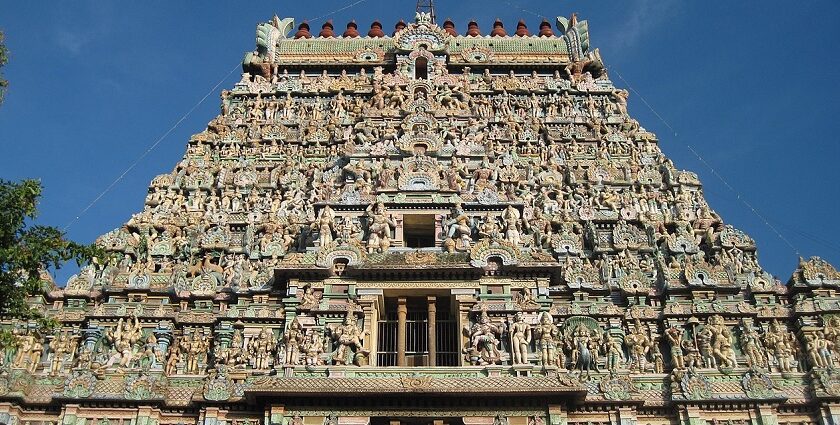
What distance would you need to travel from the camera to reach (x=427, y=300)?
1723 centimetres

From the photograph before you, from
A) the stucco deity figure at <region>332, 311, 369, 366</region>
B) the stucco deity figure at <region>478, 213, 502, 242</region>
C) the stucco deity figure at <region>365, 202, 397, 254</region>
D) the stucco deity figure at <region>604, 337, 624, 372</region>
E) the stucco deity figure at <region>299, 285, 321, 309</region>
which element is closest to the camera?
the stucco deity figure at <region>332, 311, 369, 366</region>

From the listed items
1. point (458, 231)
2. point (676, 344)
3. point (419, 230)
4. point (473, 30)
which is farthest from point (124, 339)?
point (473, 30)

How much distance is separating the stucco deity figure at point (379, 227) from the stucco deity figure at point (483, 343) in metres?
2.99

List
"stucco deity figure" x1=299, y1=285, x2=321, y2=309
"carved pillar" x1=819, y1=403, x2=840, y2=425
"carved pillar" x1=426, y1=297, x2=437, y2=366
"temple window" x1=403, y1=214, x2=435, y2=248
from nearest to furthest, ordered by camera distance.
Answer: "carved pillar" x1=819, y1=403, x2=840, y2=425 < "carved pillar" x1=426, y1=297, x2=437, y2=366 < "stucco deity figure" x1=299, y1=285, x2=321, y2=309 < "temple window" x1=403, y1=214, x2=435, y2=248

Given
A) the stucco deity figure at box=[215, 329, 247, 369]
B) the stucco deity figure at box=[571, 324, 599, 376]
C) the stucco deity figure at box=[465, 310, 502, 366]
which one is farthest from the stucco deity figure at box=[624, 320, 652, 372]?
the stucco deity figure at box=[215, 329, 247, 369]

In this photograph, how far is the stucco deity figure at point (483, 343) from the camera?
51.9 ft

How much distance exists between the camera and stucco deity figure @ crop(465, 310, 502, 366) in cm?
1581

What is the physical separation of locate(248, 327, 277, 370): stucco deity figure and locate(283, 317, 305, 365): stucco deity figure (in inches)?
19.8

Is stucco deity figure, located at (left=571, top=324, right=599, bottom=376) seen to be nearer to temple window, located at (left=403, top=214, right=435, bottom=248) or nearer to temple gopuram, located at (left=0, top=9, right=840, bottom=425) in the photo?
temple gopuram, located at (left=0, top=9, right=840, bottom=425)

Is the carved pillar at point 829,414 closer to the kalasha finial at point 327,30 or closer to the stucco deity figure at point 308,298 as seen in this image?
the stucco deity figure at point 308,298

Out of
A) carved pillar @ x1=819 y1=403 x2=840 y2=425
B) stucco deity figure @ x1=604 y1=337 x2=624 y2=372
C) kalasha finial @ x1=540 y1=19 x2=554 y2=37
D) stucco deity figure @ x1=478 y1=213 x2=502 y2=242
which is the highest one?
kalasha finial @ x1=540 y1=19 x2=554 y2=37

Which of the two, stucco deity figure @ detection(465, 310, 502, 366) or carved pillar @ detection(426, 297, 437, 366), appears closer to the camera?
stucco deity figure @ detection(465, 310, 502, 366)

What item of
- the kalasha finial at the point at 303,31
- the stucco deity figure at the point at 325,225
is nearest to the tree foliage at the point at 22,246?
the stucco deity figure at the point at 325,225

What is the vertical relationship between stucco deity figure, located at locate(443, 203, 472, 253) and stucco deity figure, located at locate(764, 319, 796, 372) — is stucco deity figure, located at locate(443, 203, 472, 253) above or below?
above
